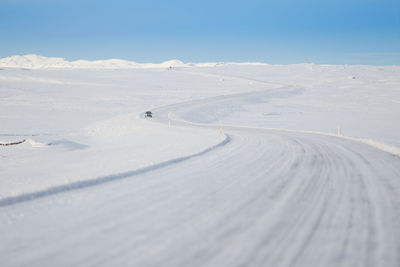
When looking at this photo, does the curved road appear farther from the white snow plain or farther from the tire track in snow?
the tire track in snow

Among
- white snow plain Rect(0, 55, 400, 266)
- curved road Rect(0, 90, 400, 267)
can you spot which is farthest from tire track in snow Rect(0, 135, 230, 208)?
curved road Rect(0, 90, 400, 267)

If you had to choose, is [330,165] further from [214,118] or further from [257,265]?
[214,118]

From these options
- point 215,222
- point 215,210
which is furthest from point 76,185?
point 215,222

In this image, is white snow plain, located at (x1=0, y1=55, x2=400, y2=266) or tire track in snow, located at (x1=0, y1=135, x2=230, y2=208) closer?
white snow plain, located at (x1=0, y1=55, x2=400, y2=266)

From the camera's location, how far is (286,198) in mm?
7859

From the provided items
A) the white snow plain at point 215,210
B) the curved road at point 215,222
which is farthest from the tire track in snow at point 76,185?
the curved road at point 215,222

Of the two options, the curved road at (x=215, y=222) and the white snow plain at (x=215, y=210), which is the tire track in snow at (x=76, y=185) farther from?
the curved road at (x=215, y=222)

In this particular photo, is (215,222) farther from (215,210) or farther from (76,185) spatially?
(76,185)

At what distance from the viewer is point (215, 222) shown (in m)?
6.28

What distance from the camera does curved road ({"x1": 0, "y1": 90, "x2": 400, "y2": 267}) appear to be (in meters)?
4.99

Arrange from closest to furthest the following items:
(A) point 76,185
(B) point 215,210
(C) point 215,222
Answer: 1. (C) point 215,222
2. (B) point 215,210
3. (A) point 76,185

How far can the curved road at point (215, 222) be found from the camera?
4.99 meters

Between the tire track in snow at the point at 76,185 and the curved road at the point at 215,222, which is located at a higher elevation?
the curved road at the point at 215,222

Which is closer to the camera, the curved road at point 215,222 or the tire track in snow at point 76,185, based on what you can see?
the curved road at point 215,222
